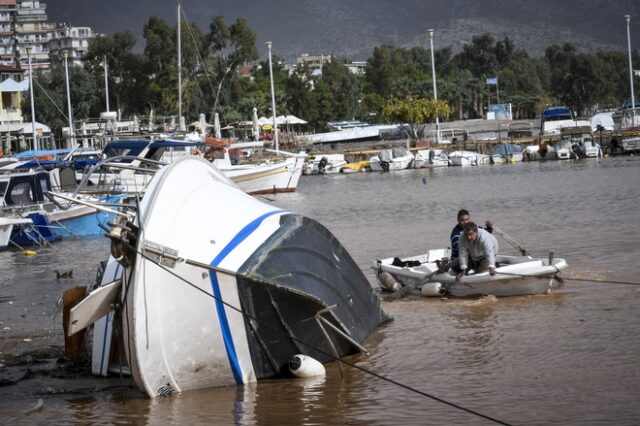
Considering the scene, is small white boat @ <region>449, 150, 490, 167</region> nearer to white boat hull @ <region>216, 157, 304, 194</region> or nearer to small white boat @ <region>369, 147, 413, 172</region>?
small white boat @ <region>369, 147, 413, 172</region>

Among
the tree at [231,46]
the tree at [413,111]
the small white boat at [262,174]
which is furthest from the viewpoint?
the tree at [231,46]

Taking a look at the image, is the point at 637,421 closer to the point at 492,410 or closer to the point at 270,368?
the point at 492,410

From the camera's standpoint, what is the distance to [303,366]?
1381 cm

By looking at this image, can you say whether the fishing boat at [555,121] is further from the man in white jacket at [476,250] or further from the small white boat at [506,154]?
the man in white jacket at [476,250]

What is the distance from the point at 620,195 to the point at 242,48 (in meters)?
84.7

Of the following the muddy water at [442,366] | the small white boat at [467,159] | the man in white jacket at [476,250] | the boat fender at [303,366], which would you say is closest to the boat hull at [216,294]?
the boat fender at [303,366]

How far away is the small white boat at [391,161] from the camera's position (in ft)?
259

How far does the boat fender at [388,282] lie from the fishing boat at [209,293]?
18.2ft

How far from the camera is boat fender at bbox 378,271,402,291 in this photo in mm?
20156

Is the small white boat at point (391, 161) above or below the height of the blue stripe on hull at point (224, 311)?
above

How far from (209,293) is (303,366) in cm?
166

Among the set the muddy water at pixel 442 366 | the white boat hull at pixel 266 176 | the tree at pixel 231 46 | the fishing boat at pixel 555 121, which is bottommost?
the muddy water at pixel 442 366

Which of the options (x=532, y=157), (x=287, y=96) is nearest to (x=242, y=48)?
(x=287, y=96)

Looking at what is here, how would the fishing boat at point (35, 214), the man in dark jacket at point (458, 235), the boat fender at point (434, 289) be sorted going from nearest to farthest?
the man in dark jacket at point (458, 235)
the boat fender at point (434, 289)
the fishing boat at point (35, 214)
